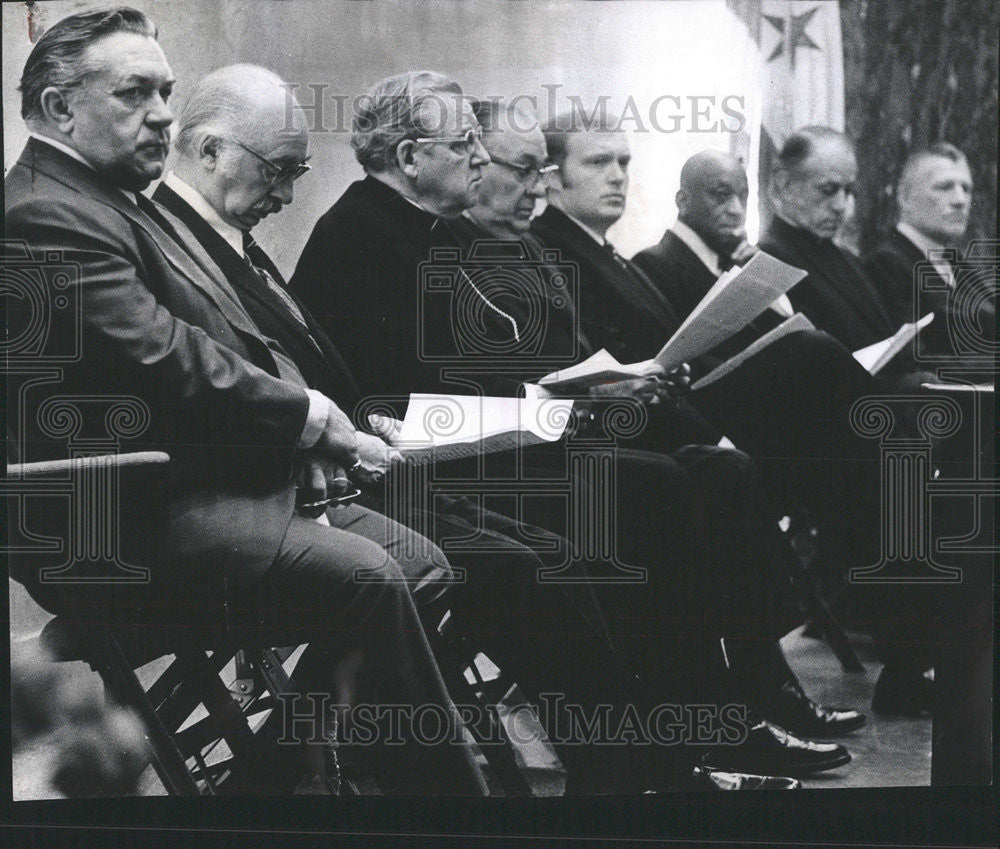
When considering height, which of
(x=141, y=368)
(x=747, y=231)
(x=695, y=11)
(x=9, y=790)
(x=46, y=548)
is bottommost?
(x=9, y=790)

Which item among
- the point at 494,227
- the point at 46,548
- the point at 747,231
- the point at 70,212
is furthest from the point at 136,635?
the point at 747,231

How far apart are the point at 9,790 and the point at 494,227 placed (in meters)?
2.26

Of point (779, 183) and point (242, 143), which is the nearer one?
point (242, 143)

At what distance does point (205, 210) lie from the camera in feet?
12.2

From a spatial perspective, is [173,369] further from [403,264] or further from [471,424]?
[471,424]

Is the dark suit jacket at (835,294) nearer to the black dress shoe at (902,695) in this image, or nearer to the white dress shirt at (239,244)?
the black dress shoe at (902,695)

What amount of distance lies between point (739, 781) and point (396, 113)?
7.47 ft

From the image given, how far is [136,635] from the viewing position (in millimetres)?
3760

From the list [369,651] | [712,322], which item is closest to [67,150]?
[369,651]

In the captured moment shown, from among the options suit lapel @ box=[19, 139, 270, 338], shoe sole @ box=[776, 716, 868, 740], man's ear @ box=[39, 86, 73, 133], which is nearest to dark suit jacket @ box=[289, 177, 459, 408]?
suit lapel @ box=[19, 139, 270, 338]

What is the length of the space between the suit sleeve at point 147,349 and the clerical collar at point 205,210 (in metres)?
0.18

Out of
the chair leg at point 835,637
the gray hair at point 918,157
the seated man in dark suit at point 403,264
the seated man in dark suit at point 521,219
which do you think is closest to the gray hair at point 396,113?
the seated man in dark suit at point 403,264

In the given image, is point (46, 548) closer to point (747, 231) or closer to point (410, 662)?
point (410, 662)

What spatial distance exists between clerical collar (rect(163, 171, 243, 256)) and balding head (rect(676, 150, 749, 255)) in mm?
1313
